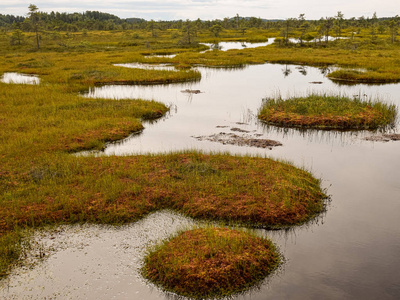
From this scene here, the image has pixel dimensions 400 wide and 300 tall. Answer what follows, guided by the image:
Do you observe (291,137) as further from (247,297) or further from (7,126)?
(7,126)

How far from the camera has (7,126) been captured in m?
22.2

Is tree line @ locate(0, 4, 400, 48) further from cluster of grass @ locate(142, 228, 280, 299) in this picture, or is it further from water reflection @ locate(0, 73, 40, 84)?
cluster of grass @ locate(142, 228, 280, 299)

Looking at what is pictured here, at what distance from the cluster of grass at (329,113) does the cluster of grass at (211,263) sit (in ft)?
49.6

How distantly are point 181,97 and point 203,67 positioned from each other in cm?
1979

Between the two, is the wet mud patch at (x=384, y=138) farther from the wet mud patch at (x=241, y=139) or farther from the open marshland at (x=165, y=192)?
the wet mud patch at (x=241, y=139)

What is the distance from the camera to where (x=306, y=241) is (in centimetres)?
1135

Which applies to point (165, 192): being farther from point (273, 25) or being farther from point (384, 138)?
point (273, 25)

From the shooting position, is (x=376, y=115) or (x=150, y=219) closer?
(x=150, y=219)

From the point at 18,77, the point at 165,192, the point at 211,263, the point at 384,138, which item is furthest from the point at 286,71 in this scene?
the point at 211,263

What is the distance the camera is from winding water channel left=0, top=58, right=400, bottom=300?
922 centimetres

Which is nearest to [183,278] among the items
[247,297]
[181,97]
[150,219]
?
[247,297]

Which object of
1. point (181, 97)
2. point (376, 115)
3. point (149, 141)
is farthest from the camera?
point (181, 97)

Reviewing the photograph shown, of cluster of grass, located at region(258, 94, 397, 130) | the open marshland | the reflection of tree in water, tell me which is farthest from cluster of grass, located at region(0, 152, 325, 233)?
the reflection of tree in water

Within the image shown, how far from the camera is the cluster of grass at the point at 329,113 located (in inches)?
936
